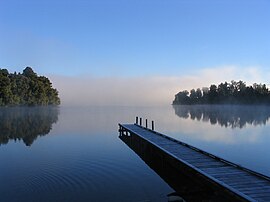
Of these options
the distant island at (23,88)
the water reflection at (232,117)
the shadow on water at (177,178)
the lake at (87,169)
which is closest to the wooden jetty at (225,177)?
the shadow on water at (177,178)

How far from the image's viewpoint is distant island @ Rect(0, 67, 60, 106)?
8112cm

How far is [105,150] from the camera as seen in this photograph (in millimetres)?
21203

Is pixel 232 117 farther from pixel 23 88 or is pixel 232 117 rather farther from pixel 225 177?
pixel 23 88

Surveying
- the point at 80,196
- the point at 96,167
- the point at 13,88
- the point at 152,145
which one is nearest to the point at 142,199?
the point at 80,196

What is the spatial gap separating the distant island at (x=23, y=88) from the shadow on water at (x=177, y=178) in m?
66.8

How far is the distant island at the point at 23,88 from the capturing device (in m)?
81.1

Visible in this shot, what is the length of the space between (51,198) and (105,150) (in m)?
10.5

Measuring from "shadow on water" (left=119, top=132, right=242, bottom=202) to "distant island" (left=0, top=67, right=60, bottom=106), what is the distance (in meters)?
66.8

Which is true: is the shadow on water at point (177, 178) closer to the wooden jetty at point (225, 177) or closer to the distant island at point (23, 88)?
the wooden jetty at point (225, 177)

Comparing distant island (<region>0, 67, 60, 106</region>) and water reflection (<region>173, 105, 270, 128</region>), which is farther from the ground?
distant island (<region>0, 67, 60, 106</region>)

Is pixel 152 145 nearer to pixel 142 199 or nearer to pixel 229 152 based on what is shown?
pixel 229 152

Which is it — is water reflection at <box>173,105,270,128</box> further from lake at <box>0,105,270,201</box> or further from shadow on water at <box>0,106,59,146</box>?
shadow on water at <box>0,106,59,146</box>

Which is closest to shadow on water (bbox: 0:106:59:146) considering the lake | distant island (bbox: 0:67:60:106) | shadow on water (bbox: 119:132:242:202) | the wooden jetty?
the lake

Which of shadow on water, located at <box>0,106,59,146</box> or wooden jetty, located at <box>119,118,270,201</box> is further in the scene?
shadow on water, located at <box>0,106,59,146</box>
